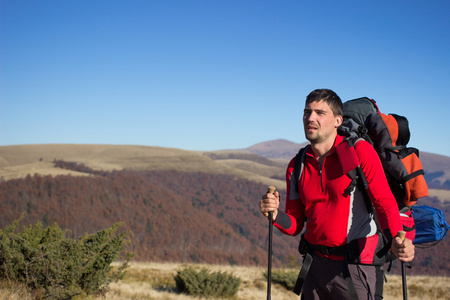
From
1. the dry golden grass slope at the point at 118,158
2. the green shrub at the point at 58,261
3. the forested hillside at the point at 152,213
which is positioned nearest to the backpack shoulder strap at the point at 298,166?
the green shrub at the point at 58,261

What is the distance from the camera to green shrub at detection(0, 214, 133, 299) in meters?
6.59

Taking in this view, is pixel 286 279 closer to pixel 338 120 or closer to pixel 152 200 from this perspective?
pixel 338 120

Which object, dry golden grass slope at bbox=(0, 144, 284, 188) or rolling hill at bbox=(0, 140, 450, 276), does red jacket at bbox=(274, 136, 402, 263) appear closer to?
rolling hill at bbox=(0, 140, 450, 276)

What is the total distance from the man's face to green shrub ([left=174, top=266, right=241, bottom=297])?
9150 millimetres

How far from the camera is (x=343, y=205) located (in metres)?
2.69

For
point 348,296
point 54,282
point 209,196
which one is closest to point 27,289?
point 54,282

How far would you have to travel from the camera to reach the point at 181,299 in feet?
31.9

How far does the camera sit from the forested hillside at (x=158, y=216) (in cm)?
8031

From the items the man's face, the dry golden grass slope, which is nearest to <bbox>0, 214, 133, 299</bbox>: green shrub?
the man's face

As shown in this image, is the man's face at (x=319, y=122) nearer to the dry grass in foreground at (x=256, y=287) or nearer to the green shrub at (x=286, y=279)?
the dry grass in foreground at (x=256, y=287)

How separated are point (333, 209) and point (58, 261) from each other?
551 cm

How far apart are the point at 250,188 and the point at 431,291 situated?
129 m

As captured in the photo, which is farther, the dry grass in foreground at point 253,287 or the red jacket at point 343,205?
the dry grass in foreground at point 253,287

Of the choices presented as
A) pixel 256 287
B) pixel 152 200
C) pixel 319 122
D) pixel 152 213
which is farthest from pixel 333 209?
pixel 152 200
